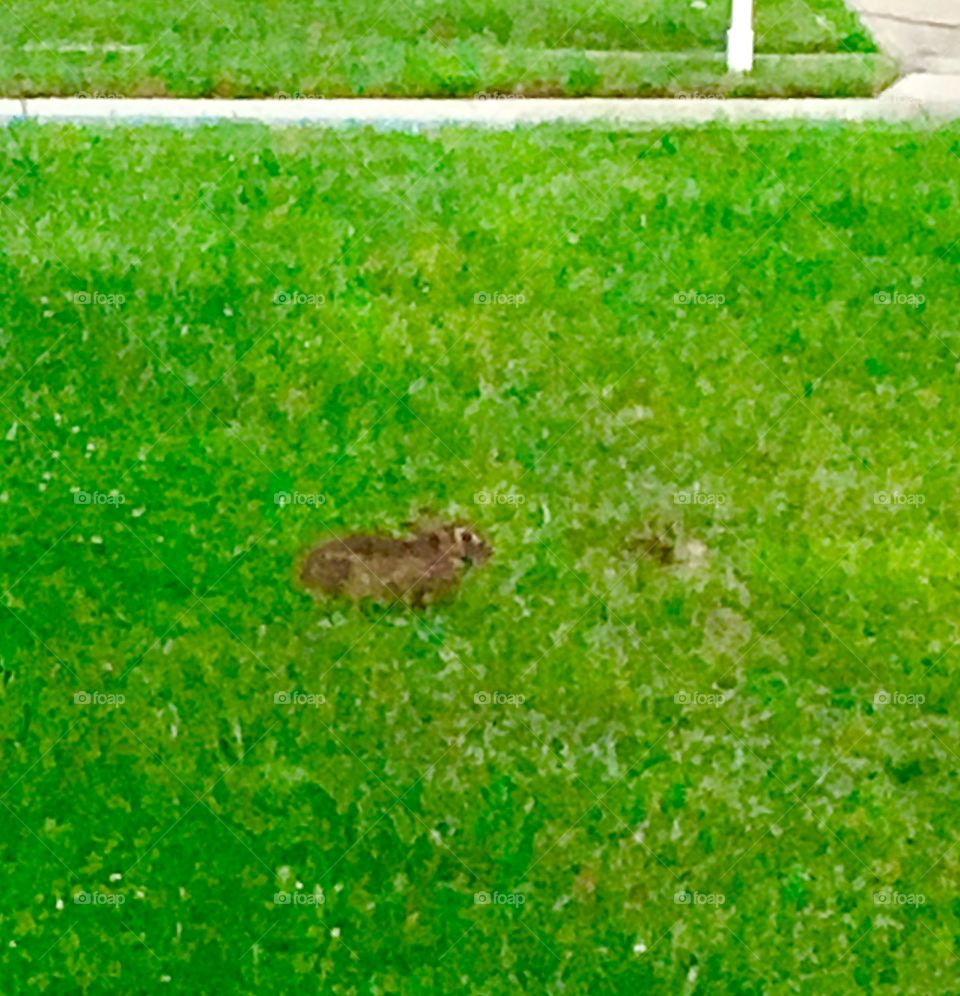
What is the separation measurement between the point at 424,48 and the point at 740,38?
6.43 feet

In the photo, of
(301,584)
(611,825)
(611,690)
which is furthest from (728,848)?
(301,584)

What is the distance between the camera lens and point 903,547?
6090mm

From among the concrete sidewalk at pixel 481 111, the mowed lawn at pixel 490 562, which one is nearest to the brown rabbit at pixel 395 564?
the mowed lawn at pixel 490 562

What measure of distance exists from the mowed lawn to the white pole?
0.47 metres

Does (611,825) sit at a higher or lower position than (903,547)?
lower

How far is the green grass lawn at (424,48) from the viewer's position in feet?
21.5

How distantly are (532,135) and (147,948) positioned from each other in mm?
5272

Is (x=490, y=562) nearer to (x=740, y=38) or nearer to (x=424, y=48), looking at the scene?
(x=424, y=48)

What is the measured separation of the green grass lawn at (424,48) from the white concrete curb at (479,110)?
8 cm

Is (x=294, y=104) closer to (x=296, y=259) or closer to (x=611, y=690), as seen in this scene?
(x=296, y=259)

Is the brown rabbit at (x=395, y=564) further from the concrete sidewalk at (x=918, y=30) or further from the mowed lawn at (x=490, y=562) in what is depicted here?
the concrete sidewalk at (x=918, y=30)

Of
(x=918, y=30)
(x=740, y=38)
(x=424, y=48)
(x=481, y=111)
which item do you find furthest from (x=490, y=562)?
(x=918, y=30)

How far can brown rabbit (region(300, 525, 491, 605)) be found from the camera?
6.10 meters

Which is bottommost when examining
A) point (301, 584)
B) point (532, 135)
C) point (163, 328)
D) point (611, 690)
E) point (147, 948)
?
point (147, 948)
